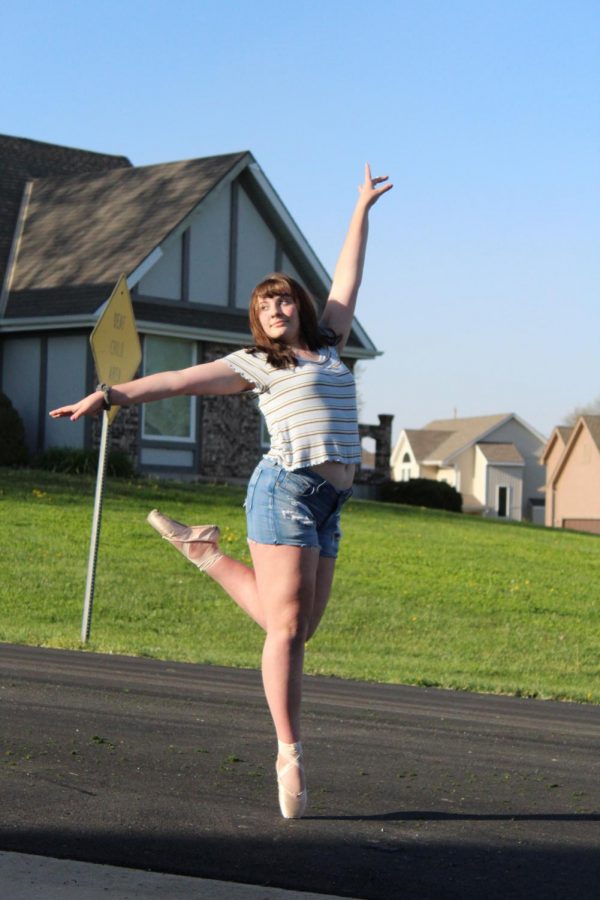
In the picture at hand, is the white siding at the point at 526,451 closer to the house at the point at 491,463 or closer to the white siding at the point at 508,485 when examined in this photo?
the house at the point at 491,463

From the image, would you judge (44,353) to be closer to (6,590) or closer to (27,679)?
(6,590)

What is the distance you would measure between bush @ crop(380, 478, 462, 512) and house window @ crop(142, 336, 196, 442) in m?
7.01

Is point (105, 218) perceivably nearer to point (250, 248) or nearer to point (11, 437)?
point (250, 248)

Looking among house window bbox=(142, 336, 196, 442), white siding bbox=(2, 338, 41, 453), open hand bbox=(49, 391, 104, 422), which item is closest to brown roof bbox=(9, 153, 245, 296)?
white siding bbox=(2, 338, 41, 453)

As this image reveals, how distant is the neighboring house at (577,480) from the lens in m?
64.0

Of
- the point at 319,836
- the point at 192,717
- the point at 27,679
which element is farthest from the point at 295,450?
the point at 27,679

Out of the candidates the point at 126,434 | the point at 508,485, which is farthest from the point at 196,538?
the point at 508,485

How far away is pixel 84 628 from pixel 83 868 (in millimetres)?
8340

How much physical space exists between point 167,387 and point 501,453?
250 ft

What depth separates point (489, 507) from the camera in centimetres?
7925

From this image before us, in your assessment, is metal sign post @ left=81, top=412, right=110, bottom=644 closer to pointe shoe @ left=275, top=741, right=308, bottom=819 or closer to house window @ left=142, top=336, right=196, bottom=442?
pointe shoe @ left=275, top=741, right=308, bottom=819

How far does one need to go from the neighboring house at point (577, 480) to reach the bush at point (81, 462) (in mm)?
38308

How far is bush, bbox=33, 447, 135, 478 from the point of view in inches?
1125

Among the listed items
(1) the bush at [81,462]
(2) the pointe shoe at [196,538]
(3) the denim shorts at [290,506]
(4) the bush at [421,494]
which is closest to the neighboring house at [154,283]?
(1) the bush at [81,462]
